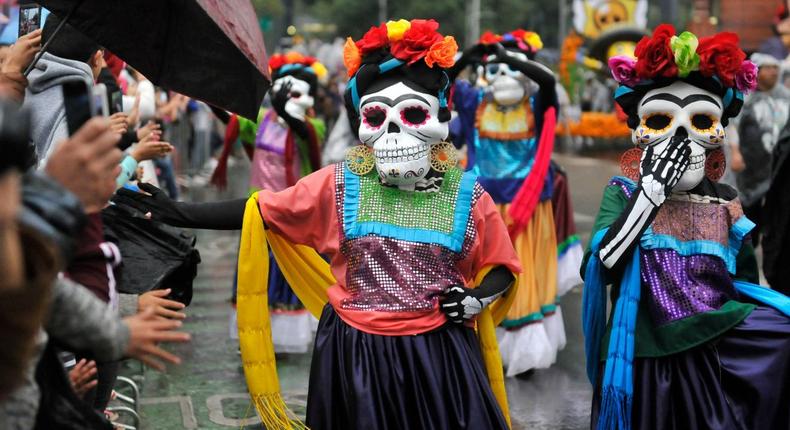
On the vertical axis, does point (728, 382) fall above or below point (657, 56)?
below

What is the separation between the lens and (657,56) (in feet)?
14.5

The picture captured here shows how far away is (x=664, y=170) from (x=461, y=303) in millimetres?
965

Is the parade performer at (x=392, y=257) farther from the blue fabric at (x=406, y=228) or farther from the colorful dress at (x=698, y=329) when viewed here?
the colorful dress at (x=698, y=329)

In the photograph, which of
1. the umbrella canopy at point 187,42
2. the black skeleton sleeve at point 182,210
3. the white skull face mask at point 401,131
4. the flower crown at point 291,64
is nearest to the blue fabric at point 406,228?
the white skull face mask at point 401,131

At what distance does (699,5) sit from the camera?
69.4 feet

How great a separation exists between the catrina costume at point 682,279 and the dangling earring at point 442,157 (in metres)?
0.69

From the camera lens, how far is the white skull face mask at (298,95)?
25.4 feet

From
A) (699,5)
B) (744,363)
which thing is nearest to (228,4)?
(744,363)

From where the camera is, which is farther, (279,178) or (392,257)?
(279,178)

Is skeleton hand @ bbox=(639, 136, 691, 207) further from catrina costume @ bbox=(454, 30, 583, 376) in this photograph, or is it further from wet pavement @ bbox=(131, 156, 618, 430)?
catrina costume @ bbox=(454, 30, 583, 376)

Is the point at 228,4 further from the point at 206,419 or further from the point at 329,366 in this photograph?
the point at 206,419

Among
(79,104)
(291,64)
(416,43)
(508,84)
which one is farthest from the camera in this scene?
(291,64)

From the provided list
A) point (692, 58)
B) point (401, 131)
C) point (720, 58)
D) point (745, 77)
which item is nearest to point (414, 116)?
point (401, 131)

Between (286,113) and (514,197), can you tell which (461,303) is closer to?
(514,197)
